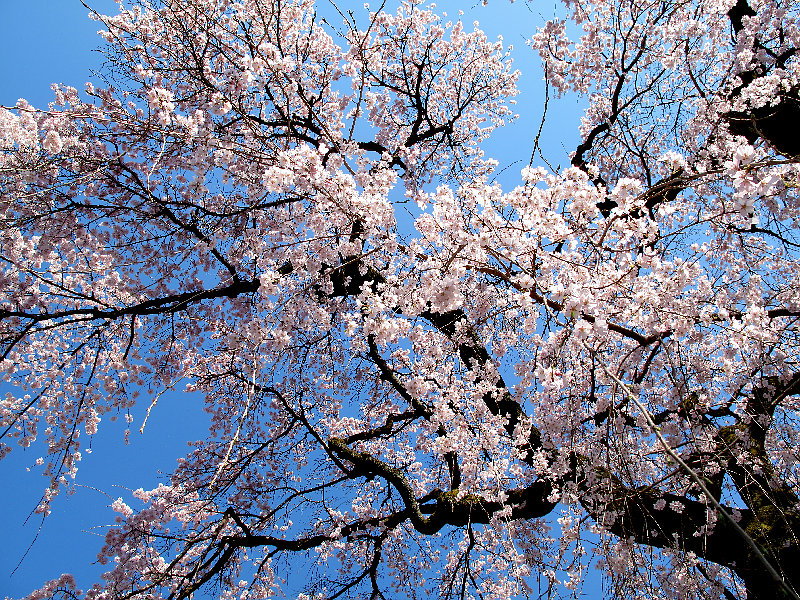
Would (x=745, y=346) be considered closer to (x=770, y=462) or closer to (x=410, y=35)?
(x=770, y=462)

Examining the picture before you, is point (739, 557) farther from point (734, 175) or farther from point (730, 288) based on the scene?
point (734, 175)

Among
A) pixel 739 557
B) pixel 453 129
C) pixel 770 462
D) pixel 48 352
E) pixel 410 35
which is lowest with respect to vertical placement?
pixel 739 557

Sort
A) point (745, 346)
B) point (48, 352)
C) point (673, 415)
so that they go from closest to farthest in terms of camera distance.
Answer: point (745, 346), point (673, 415), point (48, 352)

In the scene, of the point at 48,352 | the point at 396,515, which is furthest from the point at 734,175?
the point at 48,352

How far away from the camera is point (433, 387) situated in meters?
4.89

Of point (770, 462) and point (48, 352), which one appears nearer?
point (770, 462)

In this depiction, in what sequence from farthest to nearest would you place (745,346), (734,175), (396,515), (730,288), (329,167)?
(396,515) < (730,288) < (329,167) < (745,346) < (734,175)

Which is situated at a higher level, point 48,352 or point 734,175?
point 48,352

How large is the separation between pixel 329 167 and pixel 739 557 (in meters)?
4.91

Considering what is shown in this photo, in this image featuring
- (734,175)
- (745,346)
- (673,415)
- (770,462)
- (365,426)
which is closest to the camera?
(734,175)

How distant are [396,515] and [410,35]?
7.72 meters

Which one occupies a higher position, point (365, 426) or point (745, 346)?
point (365, 426)

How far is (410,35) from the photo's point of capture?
812 centimetres

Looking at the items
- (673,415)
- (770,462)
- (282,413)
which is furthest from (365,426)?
(770,462)
